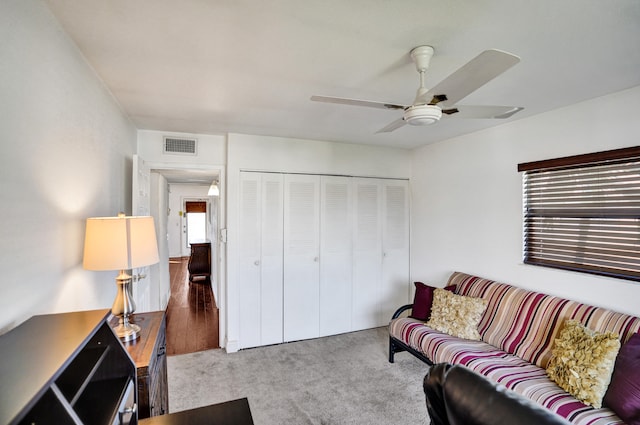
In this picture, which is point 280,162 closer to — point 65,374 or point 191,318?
point 191,318

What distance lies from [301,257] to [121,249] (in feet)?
7.59

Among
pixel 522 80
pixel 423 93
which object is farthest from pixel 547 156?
pixel 423 93

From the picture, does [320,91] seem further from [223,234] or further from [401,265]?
[401,265]

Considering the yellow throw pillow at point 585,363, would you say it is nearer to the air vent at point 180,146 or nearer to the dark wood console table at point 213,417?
the dark wood console table at point 213,417

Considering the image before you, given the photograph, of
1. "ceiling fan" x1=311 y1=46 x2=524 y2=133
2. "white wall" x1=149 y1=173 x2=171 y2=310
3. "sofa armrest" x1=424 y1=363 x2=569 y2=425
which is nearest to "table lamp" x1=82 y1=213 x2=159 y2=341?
"ceiling fan" x1=311 y1=46 x2=524 y2=133

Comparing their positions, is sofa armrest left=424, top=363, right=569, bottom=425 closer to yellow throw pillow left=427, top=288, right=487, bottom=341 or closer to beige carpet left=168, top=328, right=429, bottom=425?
beige carpet left=168, top=328, right=429, bottom=425

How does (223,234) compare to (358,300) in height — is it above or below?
above

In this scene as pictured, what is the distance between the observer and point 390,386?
8.98ft

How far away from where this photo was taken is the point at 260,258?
139 inches

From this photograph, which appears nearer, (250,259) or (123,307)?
(123,307)

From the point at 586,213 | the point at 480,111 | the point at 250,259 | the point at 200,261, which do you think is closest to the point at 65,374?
the point at 480,111

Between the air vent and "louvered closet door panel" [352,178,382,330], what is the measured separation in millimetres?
1967

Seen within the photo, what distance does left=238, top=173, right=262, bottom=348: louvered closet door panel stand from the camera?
11.3 ft

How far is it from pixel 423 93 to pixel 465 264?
8.09 feet
